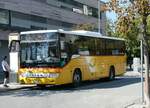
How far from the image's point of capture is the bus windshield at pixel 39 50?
23594 millimetres

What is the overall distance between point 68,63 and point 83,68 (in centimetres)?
214

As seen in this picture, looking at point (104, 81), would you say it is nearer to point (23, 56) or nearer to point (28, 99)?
point (23, 56)

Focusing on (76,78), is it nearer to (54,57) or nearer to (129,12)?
(54,57)

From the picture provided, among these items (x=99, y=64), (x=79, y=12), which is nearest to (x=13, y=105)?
(x=99, y=64)

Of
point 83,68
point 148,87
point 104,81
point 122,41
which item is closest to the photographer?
point 148,87

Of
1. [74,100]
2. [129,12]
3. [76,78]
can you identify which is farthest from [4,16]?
[129,12]

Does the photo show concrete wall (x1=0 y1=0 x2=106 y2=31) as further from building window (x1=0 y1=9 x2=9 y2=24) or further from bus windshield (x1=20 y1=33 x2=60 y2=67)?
bus windshield (x1=20 y1=33 x2=60 y2=67)

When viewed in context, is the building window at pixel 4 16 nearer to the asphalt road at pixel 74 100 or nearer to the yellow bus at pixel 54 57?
the yellow bus at pixel 54 57

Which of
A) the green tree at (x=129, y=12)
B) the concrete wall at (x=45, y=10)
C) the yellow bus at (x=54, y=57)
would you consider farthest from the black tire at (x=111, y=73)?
the concrete wall at (x=45, y=10)

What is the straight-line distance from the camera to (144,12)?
13273 mm

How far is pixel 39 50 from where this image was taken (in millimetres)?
23984

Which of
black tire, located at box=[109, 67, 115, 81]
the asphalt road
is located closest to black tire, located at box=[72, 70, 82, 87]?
the asphalt road

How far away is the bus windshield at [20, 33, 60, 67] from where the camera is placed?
77.4ft

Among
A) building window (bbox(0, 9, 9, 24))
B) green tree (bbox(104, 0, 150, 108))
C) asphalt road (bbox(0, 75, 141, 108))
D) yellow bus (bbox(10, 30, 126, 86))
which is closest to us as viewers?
green tree (bbox(104, 0, 150, 108))
